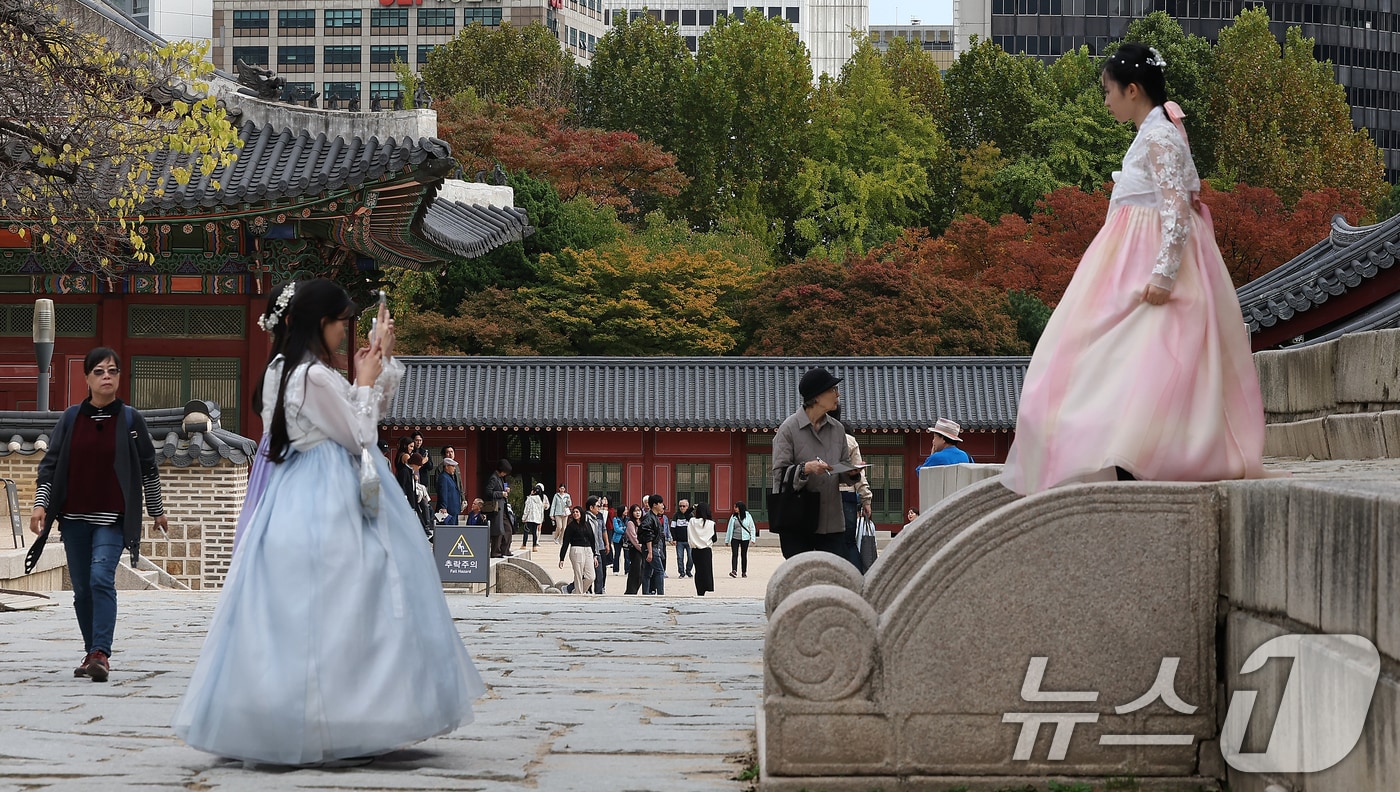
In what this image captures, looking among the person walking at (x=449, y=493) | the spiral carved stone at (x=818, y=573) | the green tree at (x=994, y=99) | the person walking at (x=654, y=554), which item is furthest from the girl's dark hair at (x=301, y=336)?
the green tree at (x=994, y=99)

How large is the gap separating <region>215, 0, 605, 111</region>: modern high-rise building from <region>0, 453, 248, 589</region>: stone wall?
67.3 m

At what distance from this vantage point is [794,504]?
27.4 feet

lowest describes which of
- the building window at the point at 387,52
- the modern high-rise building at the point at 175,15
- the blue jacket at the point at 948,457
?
the blue jacket at the point at 948,457

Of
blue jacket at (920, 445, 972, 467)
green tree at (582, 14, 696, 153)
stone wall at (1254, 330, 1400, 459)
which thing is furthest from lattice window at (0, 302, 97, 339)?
green tree at (582, 14, 696, 153)

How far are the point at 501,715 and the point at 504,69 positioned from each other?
53.3m

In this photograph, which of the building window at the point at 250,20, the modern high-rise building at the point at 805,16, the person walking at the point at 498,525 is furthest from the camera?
the modern high-rise building at the point at 805,16

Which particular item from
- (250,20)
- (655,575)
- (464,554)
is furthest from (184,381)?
(250,20)

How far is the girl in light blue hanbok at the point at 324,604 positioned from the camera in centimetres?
491

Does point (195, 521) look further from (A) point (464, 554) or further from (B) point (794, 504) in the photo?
(B) point (794, 504)

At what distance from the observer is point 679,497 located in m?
35.0

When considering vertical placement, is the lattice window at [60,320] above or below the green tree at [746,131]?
below

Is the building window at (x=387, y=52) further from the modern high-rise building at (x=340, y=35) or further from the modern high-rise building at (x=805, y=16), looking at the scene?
the modern high-rise building at (x=805, y=16)

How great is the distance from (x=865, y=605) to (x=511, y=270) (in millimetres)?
36062

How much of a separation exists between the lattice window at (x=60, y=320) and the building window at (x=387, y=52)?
215 feet
